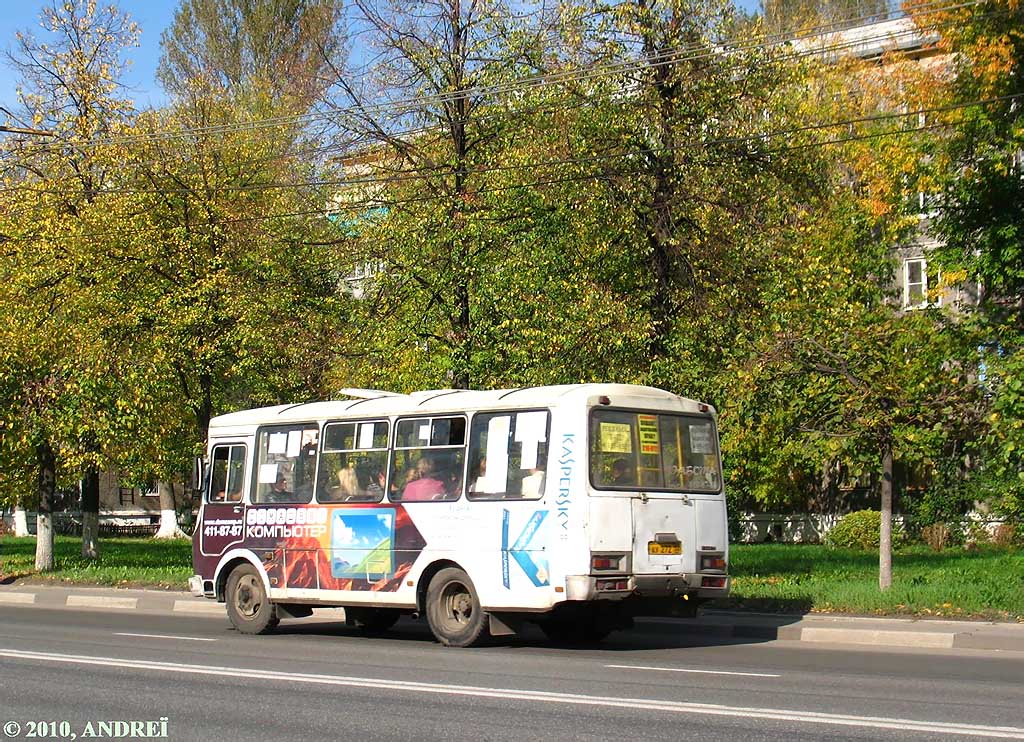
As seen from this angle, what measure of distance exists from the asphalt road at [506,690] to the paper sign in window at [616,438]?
2.23 meters

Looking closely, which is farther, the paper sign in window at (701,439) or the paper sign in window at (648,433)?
the paper sign in window at (701,439)

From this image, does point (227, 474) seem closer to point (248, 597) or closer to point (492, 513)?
point (248, 597)

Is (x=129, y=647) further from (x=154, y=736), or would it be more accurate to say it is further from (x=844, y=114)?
(x=844, y=114)

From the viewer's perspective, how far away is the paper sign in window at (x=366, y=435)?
16.6 meters

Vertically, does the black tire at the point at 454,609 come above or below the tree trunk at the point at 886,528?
below

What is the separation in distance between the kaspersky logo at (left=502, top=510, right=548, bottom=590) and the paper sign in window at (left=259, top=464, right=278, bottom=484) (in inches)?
175

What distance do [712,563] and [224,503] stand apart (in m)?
7.22

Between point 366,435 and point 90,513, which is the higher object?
point 366,435

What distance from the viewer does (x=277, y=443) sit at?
17922 mm

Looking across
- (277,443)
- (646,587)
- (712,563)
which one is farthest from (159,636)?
(712,563)

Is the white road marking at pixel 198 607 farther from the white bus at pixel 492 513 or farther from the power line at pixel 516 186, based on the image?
the power line at pixel 516 186

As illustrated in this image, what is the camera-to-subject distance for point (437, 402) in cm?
1595

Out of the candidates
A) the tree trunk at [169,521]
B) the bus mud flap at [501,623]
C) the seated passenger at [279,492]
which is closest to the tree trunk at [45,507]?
the seated passenger at [279,492]

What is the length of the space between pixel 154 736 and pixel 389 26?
1844 cm
